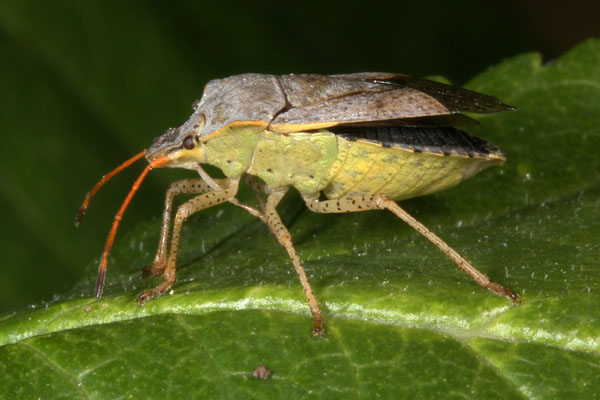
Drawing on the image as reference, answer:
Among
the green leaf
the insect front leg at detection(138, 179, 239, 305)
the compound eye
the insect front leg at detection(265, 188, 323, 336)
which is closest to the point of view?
the green leaf

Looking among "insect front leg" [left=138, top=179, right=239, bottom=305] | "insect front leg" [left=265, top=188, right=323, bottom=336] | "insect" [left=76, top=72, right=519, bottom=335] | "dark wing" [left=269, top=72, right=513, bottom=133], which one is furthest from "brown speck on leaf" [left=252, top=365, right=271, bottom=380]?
"dark wing" [left=269, top=72, right=513, bottom=133]

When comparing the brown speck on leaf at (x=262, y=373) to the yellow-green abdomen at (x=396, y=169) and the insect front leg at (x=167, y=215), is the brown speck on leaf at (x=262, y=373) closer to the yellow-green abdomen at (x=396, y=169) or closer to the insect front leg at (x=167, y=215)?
the insect front leg at (x=167, y=215)

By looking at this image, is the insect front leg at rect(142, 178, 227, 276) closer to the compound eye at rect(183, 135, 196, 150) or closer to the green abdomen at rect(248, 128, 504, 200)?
the compound eye at rect(183, 135, 196, 150)

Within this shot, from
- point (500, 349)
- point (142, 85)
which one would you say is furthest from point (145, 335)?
point (142, 85)

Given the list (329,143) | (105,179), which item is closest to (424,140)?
(329,143)

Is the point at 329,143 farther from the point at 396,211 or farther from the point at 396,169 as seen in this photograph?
the point at 396,211

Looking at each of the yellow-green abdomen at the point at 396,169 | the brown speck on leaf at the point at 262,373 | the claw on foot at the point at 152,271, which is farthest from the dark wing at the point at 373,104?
the brown speck on leaf at the point at 262,373
